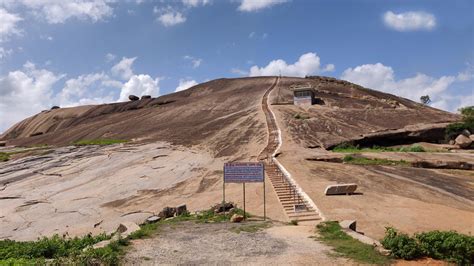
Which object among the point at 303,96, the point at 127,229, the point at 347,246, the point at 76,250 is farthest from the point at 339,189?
the point at 303,96

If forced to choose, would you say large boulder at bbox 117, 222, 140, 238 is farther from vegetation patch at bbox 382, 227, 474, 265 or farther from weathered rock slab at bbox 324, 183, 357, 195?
weathered rock slab at bbox 324, 183, 357, 195

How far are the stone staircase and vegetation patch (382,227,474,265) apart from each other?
574 cm

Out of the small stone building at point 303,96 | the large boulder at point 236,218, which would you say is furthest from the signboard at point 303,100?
the large boulder at point 236,218

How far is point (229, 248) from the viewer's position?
1220 centimetres

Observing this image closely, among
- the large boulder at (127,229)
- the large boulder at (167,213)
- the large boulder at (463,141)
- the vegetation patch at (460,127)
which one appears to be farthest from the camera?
the vegetation patch at (460,127)

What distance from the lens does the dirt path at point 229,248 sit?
429 inches

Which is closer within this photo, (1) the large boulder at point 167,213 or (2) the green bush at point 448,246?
(2) the green bush at point 448,246

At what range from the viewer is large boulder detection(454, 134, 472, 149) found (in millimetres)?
35594

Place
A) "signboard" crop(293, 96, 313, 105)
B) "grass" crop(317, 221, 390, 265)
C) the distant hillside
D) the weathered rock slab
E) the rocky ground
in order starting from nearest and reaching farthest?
"grass" crop(317, 221, 390, 265) → the weathered rock slab → the rocky ground → the distant hillside → "signboard" crop(293, 96, 313, 105)

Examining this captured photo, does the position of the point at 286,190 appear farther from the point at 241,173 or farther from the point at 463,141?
the point at 463,141

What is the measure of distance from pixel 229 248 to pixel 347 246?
125 inches

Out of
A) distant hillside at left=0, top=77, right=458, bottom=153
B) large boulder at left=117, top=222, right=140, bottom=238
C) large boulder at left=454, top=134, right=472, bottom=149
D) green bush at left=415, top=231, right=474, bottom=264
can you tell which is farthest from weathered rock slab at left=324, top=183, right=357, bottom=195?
large boulder at left=454, top=134, right=472, bottom=149

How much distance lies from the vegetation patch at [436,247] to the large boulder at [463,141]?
27.3m

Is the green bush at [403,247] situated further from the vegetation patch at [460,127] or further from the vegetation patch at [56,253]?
the vegetation patch at [460,127]
